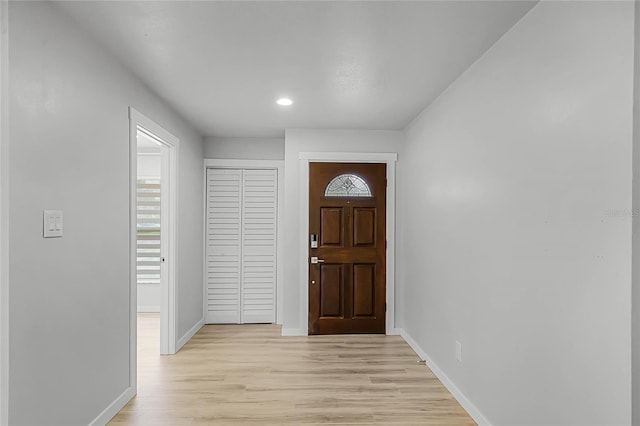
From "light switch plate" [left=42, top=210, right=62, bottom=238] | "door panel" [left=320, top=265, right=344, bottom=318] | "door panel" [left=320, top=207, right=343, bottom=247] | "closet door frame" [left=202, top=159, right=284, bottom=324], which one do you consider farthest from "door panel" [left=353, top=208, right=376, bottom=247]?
"light switch plate" [left=42, top=210, right=62, bottom=238]

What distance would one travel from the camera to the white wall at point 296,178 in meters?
4.73

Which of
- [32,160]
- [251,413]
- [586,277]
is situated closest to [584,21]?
[586,277]

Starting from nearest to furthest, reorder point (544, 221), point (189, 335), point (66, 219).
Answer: point (544, 221) < point (66, 219) < point (189, 335)

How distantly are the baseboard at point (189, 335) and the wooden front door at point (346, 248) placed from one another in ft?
4.49

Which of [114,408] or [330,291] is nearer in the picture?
[114,408]

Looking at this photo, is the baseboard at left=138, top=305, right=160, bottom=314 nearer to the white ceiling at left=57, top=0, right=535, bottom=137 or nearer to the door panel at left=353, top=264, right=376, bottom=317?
the door panel at left=353, top=264, right=376, bottom=317

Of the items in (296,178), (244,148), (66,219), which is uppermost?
(244,148)

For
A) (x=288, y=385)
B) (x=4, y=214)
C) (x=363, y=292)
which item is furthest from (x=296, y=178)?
(x=4, y=214)

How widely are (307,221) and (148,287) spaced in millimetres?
2847

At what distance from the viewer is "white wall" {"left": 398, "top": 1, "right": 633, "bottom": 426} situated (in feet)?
4.96

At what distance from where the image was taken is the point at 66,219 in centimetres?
215

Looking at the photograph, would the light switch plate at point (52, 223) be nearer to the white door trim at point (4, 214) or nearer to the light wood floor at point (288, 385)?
the white door trim at point (4, 214)

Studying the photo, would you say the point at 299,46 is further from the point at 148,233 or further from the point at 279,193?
the point at 148,233

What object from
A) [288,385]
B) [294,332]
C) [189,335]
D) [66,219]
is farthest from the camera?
[294,332]
